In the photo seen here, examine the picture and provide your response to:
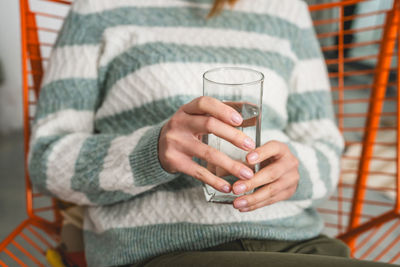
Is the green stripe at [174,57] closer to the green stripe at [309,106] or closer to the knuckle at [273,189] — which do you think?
the green stripe at [309,106]

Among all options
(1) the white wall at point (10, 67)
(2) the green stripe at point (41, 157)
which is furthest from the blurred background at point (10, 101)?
(2) the green stripe at point (41, 157)

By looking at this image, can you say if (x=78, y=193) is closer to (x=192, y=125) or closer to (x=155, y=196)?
(x=155, y=196)

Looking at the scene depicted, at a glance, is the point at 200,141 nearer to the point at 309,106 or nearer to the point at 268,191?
the point at 268,191

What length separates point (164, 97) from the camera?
2.22 ft

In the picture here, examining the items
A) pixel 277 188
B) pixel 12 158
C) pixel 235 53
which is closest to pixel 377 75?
pixel 235 53

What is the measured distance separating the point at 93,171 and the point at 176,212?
15 cm

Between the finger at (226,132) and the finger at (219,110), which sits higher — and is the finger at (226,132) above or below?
below

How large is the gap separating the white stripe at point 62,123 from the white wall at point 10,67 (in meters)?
1.64

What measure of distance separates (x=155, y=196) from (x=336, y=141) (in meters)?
0.39

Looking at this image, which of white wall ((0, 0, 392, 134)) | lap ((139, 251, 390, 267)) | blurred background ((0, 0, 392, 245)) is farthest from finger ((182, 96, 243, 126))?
white wall ((0, 0, 392, 134))

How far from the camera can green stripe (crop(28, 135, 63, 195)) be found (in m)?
0.65

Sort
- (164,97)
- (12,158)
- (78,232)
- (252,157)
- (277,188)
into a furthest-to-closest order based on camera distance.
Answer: (12,158)
(78,232)
(164,97)
(277,188)
(252,157)

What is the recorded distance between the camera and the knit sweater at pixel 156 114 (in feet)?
2.02

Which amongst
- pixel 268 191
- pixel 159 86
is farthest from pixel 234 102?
pixel 159 86
